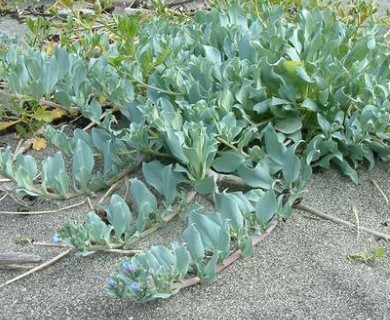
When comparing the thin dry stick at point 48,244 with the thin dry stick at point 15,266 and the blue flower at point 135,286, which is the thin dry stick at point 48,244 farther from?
the blue flower at point 135,286

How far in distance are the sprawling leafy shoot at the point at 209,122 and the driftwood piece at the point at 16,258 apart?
140mm

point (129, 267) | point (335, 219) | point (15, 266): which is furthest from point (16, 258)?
point (335, 219)

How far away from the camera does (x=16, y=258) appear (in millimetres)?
1665

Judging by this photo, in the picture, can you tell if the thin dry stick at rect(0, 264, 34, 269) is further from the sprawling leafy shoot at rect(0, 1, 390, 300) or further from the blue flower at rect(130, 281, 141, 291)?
the blue flower at rect(130, 281, 141, 291)

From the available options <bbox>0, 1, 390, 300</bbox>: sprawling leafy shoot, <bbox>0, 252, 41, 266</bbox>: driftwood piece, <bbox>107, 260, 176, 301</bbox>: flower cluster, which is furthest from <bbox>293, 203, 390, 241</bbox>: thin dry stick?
<bbox>0, 252, 41, 266</bbox>: driftwood piece

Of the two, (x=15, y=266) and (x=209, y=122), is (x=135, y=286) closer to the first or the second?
(x=15, y=266)

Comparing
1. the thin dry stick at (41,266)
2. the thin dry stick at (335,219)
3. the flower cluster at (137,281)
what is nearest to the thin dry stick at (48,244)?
the thin dry stick at (41,266)

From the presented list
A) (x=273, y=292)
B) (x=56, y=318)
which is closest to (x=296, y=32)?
(x=273, y=292)

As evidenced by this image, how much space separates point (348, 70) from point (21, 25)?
73.6 inches

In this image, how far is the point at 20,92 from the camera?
6.99ft

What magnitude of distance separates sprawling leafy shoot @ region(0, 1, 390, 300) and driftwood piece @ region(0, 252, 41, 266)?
14 cm

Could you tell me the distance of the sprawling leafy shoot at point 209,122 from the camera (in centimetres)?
165

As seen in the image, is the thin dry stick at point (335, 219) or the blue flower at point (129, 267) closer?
the blue flower at point (129, 267)

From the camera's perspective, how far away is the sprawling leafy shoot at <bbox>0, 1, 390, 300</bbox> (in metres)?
1.65
